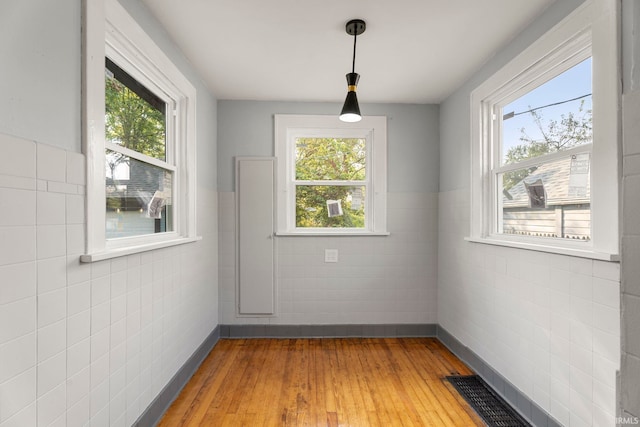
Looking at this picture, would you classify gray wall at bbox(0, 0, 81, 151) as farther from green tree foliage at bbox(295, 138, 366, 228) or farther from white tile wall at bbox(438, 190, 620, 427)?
white tile wall at bbox(438, 190, 620, 427)

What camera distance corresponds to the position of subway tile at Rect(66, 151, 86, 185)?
130 centimetres

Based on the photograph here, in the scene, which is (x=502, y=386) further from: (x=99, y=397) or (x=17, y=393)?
(x=17, y=393)

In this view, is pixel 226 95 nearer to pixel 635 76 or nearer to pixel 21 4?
pixel 21 4

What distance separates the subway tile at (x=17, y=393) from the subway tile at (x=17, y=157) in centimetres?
67

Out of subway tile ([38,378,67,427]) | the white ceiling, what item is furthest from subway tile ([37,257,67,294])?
the white ceiling

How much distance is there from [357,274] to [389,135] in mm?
1511

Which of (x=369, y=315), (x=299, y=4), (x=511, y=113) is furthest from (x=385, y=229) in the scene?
(x=299, y=4)

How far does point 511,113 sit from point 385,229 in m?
1.55

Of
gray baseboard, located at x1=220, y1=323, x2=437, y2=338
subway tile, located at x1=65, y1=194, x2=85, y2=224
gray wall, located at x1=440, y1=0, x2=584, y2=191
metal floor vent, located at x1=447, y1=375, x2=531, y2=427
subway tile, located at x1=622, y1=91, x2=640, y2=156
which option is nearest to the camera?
subway tile, located at x1=622, y1=91, x2=640, y2=156

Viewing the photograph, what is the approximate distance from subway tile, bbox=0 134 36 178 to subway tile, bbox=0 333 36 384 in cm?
55

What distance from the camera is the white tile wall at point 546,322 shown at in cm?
155

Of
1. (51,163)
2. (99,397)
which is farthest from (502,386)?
(51,163)

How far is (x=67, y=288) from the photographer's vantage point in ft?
4.24

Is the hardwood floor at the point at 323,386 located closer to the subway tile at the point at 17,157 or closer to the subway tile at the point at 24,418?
the subway tile at the point at 24,418
